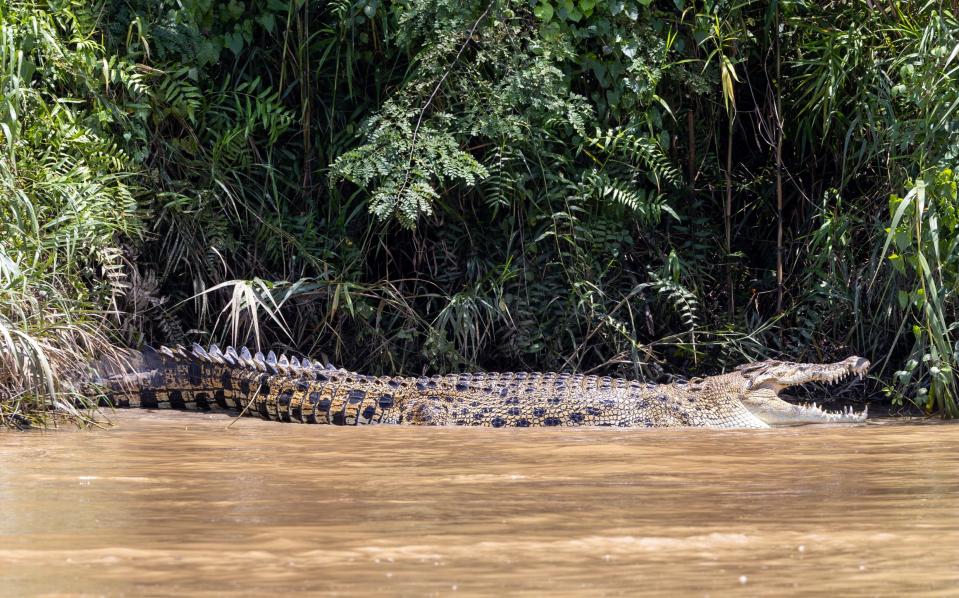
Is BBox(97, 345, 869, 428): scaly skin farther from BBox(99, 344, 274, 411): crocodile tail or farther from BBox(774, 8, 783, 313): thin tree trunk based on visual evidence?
BBox(774, 8, 783, 313): thin tree trunk

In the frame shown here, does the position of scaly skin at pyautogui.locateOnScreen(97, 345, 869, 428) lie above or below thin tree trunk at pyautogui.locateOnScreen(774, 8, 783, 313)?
below

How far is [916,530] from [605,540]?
70 centimetres

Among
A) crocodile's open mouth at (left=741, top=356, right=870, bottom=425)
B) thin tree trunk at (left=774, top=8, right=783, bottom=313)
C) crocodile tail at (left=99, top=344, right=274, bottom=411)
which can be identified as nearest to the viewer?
crocodile's open mouth at (left=741, top=356, right=870, bottom=425)

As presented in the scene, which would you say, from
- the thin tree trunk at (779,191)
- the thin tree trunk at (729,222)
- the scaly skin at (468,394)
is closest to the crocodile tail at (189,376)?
the scaly skin at (468,394)

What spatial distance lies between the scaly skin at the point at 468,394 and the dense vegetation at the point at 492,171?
0.96 ft

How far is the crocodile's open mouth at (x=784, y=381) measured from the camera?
5.58 metres

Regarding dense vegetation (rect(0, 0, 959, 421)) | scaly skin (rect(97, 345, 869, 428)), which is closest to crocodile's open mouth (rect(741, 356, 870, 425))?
scaly skin (rect(97, 345, 869, 428))

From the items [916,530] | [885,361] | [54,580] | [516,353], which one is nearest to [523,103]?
[516,353]

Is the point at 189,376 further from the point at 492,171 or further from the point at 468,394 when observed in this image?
the point at 492,171

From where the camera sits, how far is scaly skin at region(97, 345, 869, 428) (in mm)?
5598

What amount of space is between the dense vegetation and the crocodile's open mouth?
0.90 ft

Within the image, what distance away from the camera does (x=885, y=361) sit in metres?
5.86

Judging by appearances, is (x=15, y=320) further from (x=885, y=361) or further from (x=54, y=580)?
(x=885, y=361)

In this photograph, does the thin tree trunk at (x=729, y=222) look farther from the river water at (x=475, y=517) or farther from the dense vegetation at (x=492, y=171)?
the river water at (x=475, y=517)
